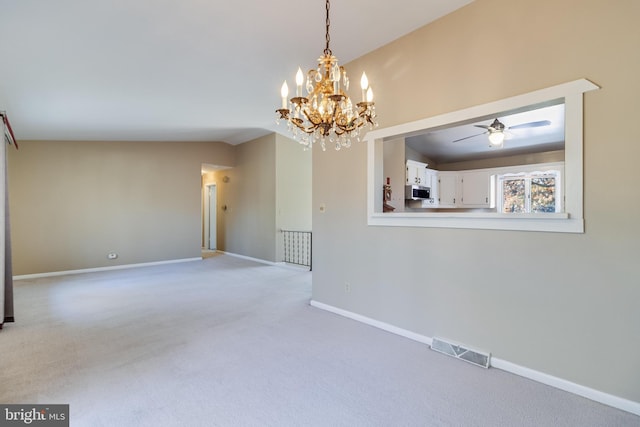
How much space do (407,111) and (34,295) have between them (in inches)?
247

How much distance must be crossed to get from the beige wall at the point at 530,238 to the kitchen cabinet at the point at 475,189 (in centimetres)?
502

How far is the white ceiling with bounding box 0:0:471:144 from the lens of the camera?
254 centimetres

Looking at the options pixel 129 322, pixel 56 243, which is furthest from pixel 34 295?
pixel 129 322

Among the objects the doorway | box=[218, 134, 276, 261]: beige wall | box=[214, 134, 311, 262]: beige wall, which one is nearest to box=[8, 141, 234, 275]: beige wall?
box=[218, 134, 276, 261]: beige wall

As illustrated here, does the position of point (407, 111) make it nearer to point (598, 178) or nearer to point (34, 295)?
point (598, 178)

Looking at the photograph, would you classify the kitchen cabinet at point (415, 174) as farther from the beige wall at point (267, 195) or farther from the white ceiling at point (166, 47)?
the beige wall at point (267, 195)

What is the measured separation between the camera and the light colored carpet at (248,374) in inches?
77.0

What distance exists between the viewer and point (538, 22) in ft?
7.74

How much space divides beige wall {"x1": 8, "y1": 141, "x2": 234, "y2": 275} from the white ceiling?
1.75 meters

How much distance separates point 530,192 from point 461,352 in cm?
590

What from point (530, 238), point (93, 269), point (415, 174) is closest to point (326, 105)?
point (530, 238)

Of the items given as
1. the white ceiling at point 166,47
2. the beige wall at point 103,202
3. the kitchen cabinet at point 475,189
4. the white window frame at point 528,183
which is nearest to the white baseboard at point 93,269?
the beige wall at point 103,202

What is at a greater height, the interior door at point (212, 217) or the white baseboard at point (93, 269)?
the interior door at point (212, 217)

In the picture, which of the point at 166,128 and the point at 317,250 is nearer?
the point at 317,250
